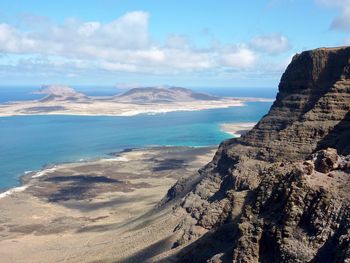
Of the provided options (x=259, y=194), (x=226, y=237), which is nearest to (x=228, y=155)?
(x=226, y=237)

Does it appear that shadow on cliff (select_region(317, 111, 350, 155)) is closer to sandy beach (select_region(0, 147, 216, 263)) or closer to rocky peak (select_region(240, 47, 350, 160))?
rocky peak (select_region(240, 47, 350, 160))

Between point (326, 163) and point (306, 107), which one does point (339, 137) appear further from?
point (326, 163)

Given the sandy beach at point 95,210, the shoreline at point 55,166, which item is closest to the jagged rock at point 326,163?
the sandy beach at point 95,210

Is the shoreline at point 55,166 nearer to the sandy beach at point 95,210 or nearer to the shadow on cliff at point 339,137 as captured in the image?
the sandy beach at point 95,210

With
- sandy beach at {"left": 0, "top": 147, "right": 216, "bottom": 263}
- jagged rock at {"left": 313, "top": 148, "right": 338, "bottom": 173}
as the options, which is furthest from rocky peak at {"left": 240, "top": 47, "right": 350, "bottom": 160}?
jagged rock at {"left": 313, "top": 148, "right": 338, "bottom": 173}

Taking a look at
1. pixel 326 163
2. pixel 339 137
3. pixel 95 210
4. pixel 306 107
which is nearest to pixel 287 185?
pixel 326 163

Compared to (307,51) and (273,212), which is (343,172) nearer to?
(273,212)
